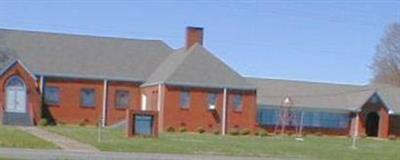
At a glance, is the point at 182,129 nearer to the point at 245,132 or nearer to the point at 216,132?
the point at 216,132

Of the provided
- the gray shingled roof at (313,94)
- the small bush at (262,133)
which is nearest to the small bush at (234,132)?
the small bush at (262,133)

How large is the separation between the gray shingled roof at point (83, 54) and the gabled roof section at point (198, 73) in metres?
2.32

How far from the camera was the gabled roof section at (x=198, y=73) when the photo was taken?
58562mm

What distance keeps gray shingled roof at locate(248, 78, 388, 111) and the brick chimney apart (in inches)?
248

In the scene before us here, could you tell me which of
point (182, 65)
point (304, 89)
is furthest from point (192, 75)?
point (304, 89)

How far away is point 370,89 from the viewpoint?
224 ft

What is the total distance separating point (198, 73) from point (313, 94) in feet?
40.2

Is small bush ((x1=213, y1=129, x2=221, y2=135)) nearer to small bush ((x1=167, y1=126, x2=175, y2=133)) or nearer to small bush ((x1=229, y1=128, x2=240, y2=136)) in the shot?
small bush ((x1=229, y1=128, x2=240, y2=136))

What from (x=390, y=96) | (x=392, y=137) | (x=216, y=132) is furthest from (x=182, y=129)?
(x=390, y=96)

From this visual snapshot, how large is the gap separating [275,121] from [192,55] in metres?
8.13

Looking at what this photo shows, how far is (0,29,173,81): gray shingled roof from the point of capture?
60.8 metres

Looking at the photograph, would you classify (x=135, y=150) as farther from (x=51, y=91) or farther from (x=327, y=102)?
(x=327, y=102)

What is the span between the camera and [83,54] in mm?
62906

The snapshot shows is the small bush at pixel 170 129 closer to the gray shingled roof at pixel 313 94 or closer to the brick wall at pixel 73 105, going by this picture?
the brick wall at pixel 73 105
